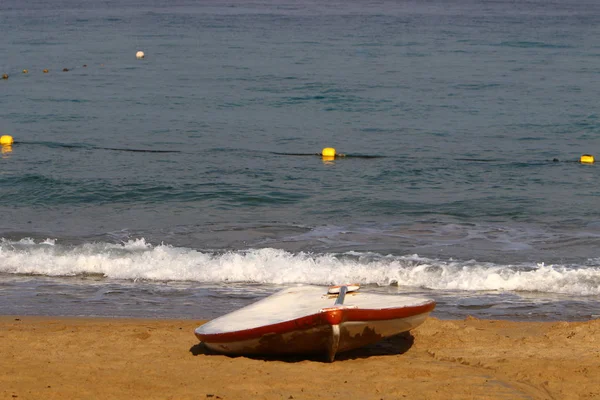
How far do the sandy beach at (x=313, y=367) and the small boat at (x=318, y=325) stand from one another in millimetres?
151

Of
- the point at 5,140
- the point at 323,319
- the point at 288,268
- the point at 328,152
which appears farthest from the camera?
the point at 5,140

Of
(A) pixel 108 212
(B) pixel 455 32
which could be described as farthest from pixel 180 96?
(B) pixel 455 32

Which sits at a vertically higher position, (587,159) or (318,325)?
(587,159)

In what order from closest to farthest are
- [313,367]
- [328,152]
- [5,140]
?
[313,367]
[328,152]
[5,140]

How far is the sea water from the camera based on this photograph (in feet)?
40.5

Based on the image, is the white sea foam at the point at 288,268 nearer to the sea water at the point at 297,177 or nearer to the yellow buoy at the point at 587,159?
the sea water at the point at 297,177

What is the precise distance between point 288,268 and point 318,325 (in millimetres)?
5444

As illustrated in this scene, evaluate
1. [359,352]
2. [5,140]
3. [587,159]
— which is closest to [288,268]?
[359,352]

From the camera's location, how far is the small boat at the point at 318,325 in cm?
755

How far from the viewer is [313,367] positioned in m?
7.63

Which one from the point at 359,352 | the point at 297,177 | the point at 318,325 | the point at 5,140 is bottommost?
the point at 359,352

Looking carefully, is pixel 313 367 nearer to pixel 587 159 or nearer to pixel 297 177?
pixel 297 177

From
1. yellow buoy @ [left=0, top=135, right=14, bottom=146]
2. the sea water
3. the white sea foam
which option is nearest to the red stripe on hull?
the sea water

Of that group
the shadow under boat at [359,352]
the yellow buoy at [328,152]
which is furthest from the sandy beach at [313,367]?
the yellow buoy at [328,152]
